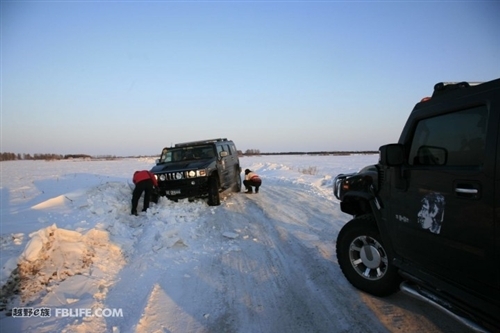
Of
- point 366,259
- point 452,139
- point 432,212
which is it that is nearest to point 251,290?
point 366,259

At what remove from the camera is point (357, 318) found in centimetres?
312

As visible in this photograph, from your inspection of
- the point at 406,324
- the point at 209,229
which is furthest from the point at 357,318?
the point at 209,229

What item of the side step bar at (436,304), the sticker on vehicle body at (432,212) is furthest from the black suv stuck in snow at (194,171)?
the sticker on vehicle body at (432,212)

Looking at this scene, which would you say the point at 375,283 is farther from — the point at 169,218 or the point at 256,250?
→ the point at 169,218

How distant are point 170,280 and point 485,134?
161 inches

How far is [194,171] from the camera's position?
8.80 metres

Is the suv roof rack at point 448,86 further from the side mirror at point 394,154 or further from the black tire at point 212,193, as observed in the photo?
the black tire at point 212,193

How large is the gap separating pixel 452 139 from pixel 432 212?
2.30 feet

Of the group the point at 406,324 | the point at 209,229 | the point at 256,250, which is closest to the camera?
the point at 406,324

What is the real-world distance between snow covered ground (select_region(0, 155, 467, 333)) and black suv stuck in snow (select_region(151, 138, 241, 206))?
1.50 meters

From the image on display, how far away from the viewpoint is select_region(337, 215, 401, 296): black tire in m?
3.41

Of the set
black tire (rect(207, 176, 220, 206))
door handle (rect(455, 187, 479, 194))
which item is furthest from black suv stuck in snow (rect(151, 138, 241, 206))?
door handle (rect(455, 187, 479, 194))

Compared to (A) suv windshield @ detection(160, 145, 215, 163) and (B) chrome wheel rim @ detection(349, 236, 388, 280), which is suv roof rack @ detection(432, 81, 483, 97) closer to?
(B) chrome wheel rim @ detection(349, 236, 388, 280)

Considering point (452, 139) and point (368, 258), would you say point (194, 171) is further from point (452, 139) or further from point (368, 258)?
point (452, 139)
